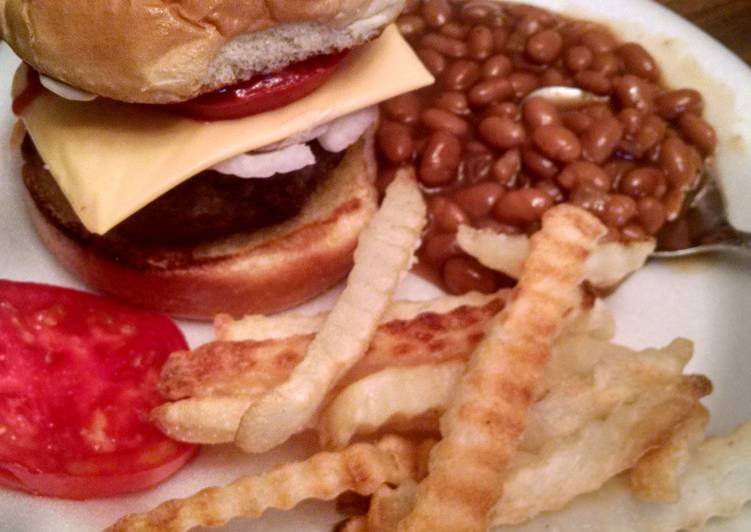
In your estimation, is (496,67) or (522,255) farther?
(496,67)

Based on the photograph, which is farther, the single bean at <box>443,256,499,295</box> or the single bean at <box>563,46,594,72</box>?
the single bean at <box>563,46,594,72</box>

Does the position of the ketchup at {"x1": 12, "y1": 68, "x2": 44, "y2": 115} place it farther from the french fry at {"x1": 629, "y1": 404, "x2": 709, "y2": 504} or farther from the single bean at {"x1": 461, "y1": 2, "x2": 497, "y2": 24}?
the french fry at {"x1": 629, "y1": 404, "x2": 709, "y2": 504}

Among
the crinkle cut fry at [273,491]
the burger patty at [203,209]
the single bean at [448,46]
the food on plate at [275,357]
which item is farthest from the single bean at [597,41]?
the crinkle cut fry at [273,491]

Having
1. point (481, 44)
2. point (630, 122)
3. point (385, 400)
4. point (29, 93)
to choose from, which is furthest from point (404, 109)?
point (385, 400)

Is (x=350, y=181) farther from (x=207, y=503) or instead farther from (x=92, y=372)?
(x=207, y=503)

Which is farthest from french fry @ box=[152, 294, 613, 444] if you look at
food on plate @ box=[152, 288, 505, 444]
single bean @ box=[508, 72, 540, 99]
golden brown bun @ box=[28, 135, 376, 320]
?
single bean @ box=[508, 72, 540, 99]

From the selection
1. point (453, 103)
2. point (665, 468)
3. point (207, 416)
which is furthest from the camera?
point (453, 103)

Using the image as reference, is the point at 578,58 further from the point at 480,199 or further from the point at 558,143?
the point at 480,199
